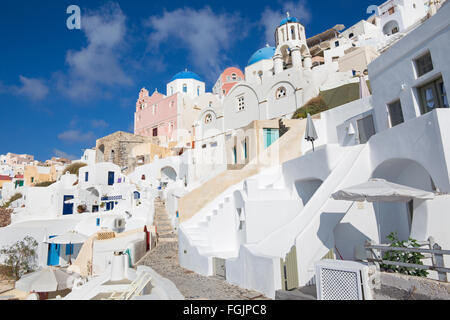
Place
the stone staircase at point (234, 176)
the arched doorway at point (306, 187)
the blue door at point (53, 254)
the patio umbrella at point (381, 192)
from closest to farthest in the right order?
1. the patio umbrella at point (381, 192)
2. the arched doorway at point (306, 187)
3. the stone staircase at point (234, 176)
4. the blue door at point (53, 254)

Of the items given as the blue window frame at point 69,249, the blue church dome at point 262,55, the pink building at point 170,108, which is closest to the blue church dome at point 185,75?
the pink building at point 170,108

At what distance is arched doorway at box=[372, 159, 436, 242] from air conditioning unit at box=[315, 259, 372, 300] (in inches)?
197

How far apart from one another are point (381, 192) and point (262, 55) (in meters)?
40.7

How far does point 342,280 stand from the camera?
16.8ft

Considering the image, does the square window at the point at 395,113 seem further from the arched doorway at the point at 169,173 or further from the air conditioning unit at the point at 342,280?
the arched doorway at the point at 169,173

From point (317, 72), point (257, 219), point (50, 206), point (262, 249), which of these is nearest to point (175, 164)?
point (50, 206)

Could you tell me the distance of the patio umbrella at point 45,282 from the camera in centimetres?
1189

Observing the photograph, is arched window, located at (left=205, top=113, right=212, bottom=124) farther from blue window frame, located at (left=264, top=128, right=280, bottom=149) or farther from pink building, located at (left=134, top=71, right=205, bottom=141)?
blue window frame, located at (left=264, top=128, right=280, bottom=149)

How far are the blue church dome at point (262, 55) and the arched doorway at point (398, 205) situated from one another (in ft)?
122

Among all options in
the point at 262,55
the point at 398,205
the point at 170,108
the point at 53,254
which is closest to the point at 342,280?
the point at 398,205

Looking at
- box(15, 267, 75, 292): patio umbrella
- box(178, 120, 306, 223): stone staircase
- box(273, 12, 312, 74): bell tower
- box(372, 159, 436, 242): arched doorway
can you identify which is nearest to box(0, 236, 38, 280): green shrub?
box(15, 267, 75, 292): patio umbrella
